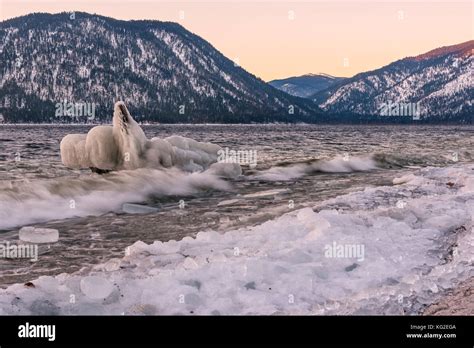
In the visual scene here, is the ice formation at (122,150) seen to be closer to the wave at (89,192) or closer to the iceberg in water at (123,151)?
the iceberg in water at (123,151)

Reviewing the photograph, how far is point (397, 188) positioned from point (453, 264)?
11150mm

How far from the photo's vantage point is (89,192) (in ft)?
66.9

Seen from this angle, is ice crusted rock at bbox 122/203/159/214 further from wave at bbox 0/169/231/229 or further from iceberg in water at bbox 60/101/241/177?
iceberg in water at bbox 60/101/241/177

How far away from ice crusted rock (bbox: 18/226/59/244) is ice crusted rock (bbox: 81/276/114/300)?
5.44 metres

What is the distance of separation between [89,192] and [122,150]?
6213 millimetres

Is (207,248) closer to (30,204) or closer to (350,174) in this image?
(30,204)

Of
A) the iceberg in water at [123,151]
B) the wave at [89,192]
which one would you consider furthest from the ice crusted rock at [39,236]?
the iceberg in water at [123,151]

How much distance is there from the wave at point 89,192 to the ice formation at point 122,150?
1.52 m

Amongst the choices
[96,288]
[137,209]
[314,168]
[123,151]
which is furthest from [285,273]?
[314,168]

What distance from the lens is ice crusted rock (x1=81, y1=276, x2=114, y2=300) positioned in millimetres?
7207

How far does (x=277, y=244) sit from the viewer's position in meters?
10.3
